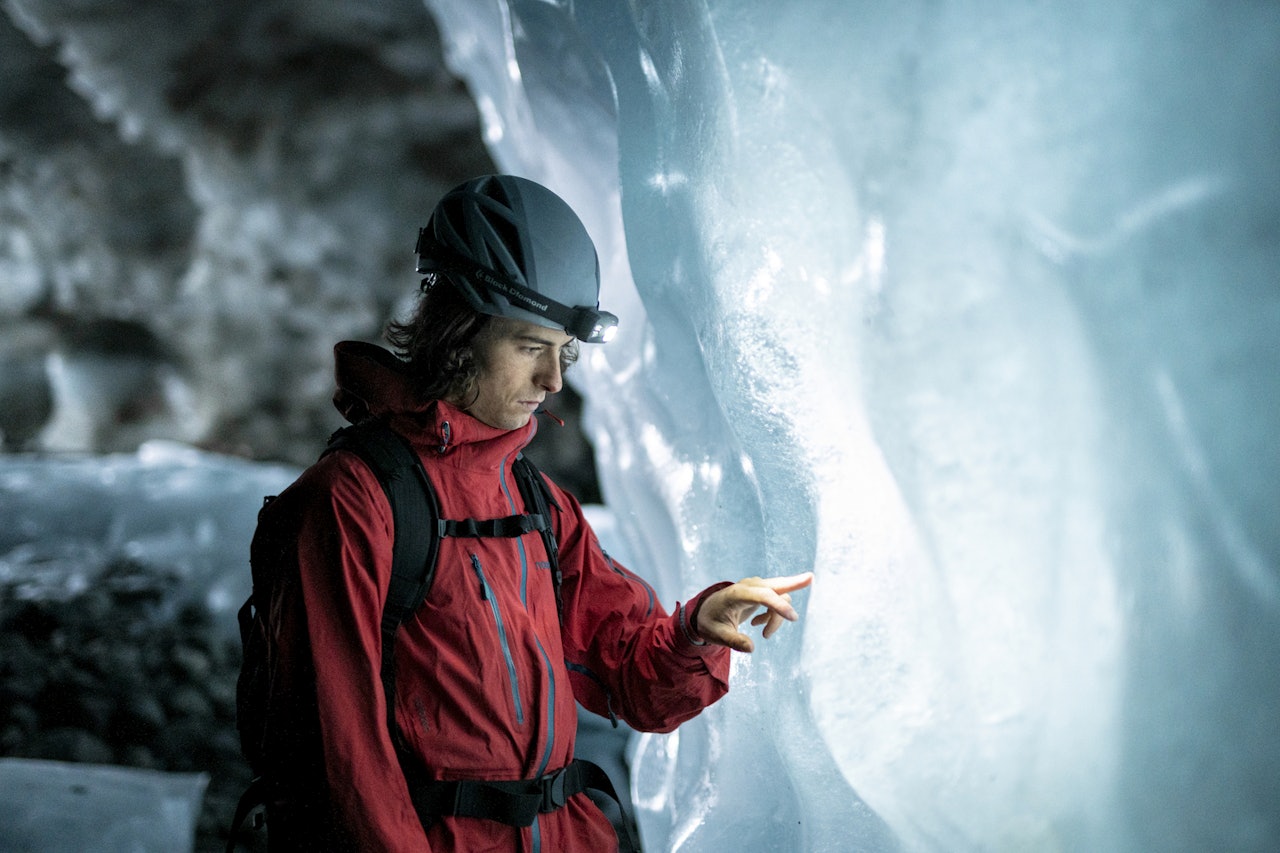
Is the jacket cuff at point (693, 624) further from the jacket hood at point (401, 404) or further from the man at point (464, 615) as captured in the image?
the jacket hood at point (401, 404)

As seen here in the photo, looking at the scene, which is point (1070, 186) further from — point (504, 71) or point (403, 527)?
point (504, 71)

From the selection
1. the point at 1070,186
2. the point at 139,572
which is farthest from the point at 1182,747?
the point at 139,572

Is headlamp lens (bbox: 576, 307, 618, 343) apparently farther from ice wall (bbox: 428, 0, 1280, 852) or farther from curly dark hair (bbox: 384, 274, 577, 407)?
ice wall (bbox: 428, 0, 1280, 852)

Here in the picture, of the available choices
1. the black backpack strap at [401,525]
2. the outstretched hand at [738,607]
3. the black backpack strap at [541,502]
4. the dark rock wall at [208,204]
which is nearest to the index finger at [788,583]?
the outstretched hand at [738,607]

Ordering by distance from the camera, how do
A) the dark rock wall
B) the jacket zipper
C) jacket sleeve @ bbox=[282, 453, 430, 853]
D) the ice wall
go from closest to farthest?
jacket sleeve @ bbox=[282, 453, 430, 853]
the jacket zipper
the ice wall
the dark rock wall

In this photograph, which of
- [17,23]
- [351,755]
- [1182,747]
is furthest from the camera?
[17,23]

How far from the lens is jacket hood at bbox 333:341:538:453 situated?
0.95 meters

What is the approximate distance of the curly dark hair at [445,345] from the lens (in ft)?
3.14

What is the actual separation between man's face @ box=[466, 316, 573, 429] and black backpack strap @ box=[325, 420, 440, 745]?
0.09m

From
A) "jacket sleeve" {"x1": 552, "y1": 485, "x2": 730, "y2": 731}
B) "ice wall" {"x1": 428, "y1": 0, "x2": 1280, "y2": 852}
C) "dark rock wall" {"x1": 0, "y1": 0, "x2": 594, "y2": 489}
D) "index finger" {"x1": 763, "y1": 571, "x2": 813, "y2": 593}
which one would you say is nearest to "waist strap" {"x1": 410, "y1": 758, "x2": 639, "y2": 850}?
"jacket sleeve" {"x1": 552, "y1": 485, "x2": 730, "y2": 731}

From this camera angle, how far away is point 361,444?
0.93 meters

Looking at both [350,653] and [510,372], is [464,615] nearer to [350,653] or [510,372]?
[350,653]

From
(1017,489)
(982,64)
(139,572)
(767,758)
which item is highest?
(982,64)

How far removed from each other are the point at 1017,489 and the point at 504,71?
4.19ft
